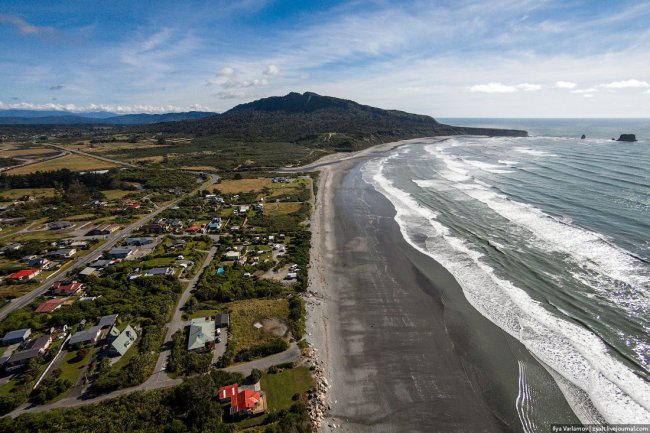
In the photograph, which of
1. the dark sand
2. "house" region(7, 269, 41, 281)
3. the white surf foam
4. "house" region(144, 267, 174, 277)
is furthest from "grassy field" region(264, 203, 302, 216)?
"house" region(7, 269, 41, 281)

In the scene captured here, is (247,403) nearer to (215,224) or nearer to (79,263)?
(79,263)

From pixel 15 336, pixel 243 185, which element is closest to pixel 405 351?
pixel 15 336

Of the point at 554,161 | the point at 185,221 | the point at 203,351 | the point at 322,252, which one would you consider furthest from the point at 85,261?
the point at 554,161

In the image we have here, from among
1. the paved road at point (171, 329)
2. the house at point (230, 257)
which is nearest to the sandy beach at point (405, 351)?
the house at point (230, 257)

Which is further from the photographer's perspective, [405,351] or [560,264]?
[560,264]

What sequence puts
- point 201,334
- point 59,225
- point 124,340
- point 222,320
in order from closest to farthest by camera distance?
point 124,340
point 201,334
point 222,320
point 59,225

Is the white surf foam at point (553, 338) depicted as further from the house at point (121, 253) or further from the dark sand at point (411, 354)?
the house at point (121, 253)

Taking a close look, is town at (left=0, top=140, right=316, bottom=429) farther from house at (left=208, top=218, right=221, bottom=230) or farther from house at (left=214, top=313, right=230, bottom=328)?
house at (left=208, top=218, right=221, bottom=230)
